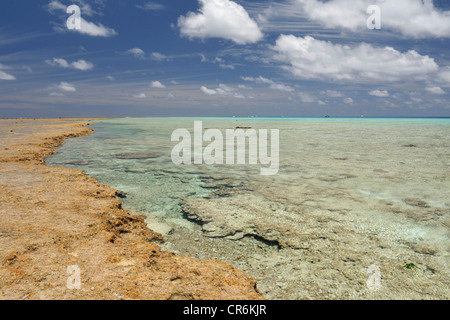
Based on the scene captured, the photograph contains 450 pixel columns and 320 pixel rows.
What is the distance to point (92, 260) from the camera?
3025 millimetres

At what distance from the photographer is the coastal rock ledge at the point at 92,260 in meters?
2.53

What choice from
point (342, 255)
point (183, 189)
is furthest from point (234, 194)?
point (342, 255)

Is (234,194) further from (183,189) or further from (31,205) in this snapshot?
(31,205)

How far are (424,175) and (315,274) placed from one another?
737 cm

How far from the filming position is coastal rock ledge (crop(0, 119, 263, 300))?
2533 millimetres

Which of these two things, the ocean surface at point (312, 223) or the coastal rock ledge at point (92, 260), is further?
the ocean surface at point (312, 223)

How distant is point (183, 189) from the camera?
7.01m
